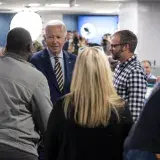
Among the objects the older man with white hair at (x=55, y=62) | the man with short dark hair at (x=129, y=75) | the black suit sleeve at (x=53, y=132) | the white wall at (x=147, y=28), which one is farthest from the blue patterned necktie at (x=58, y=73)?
the white wall at (x=147, y=28)

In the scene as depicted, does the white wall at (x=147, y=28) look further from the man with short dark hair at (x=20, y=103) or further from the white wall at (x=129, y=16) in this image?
the man with short dark hair at (x=20, y=103)

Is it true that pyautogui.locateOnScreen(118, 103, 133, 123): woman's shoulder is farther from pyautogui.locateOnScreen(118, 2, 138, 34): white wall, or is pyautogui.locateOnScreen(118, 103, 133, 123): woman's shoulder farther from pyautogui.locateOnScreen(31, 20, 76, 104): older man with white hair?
pyautogui.locateOnScreen(118, 2, 138, 34): white wall

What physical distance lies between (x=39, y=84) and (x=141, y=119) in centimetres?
83

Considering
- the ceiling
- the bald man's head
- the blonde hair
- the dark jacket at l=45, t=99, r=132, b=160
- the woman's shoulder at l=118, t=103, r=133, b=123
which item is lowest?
the dark jacket at l=45, t=99, r=132, b=160

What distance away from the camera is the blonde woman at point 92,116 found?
1908 mm

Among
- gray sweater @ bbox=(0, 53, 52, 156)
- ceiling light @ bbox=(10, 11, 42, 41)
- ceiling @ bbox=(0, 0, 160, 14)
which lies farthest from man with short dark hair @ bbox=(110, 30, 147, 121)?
ceiling @ bbox=(0, 0, 160, 14)

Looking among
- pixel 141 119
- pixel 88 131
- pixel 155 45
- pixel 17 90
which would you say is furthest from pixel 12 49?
pixel 155 45

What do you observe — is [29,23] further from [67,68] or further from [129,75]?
[129,75]

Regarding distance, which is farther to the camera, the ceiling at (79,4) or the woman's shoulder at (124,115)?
the ceiling at (79,4)

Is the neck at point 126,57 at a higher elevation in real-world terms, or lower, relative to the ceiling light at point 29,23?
lower

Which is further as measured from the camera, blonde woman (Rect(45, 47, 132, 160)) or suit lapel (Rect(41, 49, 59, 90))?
suit lapel (Rect(41, 49, 59, 90))

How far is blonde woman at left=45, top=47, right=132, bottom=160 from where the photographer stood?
1.91 m

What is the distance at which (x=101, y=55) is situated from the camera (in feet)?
6.48

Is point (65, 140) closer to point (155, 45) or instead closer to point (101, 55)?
point (101, 55)
